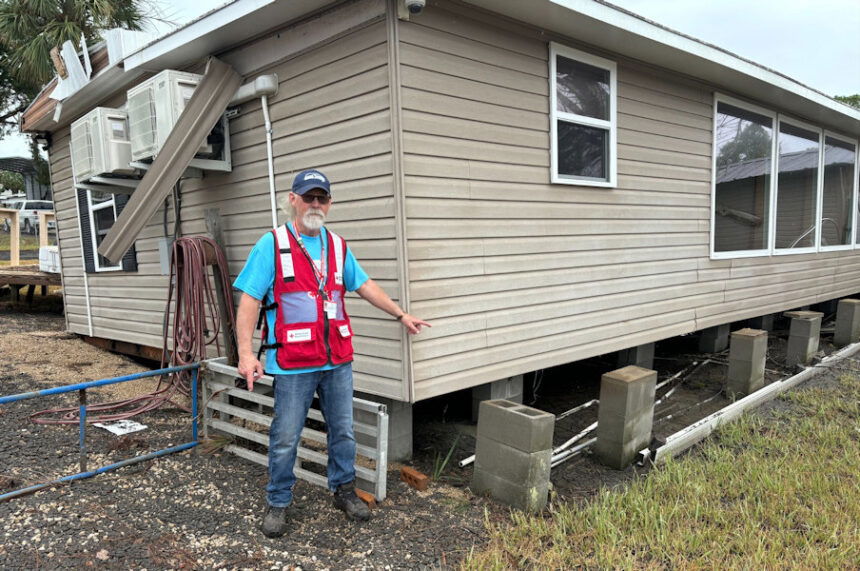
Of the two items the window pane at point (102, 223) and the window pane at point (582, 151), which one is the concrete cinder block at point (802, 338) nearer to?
the window pane at point (582, 151)

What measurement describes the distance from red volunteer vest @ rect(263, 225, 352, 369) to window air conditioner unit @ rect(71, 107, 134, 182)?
319 cm

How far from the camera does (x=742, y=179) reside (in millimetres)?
7074

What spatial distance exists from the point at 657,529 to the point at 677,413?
9.20 feet

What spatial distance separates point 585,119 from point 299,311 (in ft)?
10.6

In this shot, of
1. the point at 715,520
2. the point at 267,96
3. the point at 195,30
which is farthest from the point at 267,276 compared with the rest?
the point at 715,520

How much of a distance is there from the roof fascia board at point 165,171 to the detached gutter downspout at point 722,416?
4232mm

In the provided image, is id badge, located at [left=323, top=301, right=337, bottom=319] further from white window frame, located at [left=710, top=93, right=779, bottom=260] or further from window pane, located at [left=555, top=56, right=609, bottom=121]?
white window frame, located at [left=710, top=93, right=779, bottom=260]

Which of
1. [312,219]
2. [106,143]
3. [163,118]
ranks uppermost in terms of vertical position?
[163,118]

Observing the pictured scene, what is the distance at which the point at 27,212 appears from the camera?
25594 mm

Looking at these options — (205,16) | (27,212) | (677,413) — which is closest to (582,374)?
(677,413)

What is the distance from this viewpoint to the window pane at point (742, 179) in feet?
21.7

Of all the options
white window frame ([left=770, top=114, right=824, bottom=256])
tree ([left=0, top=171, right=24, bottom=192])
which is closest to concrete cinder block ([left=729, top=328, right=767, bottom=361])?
white window frame ([left=770, top=114, right=824, bottom=256])

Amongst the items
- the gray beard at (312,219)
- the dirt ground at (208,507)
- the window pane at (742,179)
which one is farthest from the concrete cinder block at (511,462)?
the window pane at (742,179)

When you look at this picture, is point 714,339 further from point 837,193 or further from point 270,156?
point 270,156
